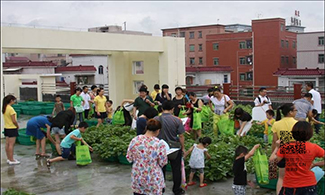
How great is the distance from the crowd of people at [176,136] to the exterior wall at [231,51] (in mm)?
43423

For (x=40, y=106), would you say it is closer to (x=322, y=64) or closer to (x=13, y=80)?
(x=13, y=80)

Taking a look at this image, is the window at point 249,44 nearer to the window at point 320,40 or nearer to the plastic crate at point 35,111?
the window at point 320,40

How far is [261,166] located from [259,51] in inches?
1966

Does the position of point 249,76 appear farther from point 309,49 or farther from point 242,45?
point 309,49

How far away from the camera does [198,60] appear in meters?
66.4

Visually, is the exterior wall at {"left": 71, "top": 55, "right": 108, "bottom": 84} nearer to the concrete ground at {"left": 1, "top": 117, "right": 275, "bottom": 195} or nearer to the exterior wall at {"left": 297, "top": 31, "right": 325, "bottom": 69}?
the exterior wall at {"left": 297, "top": 31, "right": 325, "bottom": 69}

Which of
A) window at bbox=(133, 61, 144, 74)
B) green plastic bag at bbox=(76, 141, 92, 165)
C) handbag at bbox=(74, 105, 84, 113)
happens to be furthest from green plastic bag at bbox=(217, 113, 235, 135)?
window at bbox=(133, 61, 144, 74)

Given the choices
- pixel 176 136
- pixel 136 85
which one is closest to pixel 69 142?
pixel 176 136

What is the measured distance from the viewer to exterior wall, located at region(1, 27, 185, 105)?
17062 millimetres

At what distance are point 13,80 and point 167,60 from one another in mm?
14659

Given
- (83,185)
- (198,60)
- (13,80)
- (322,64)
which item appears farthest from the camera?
(198,60)

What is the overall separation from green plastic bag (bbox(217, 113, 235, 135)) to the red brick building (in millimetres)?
44402

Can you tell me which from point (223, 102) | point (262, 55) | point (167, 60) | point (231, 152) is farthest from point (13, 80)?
point (262, 55)

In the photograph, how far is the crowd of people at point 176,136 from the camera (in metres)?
5.07
